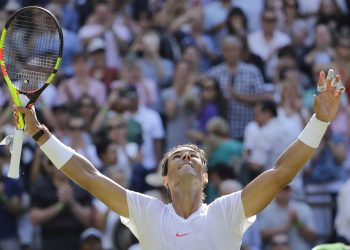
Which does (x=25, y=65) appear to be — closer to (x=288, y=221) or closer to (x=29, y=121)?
(x=29, y=121)

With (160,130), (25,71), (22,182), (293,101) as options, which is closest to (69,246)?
(22,182)

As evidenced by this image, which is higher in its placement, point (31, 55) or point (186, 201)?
point (31, 55)

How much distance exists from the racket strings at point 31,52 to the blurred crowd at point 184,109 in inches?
134

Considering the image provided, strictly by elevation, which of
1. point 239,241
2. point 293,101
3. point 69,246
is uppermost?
point 239,241

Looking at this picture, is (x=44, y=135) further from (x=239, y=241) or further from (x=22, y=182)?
(x=22, y=182)

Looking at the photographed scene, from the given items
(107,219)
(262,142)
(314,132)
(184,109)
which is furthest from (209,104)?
(314,132)

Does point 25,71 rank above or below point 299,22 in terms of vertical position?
above

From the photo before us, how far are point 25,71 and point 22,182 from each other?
498cm

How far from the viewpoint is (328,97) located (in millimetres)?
6336

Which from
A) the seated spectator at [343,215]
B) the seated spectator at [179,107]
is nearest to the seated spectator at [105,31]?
the seated spectator at [179,107]

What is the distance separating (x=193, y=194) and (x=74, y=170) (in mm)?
746

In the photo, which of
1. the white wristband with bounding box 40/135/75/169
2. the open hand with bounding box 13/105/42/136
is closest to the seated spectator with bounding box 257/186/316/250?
the white wristband with bounding box 40/135/75/169

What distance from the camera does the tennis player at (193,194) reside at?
20.9 ft

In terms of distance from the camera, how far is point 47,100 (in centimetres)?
1288
